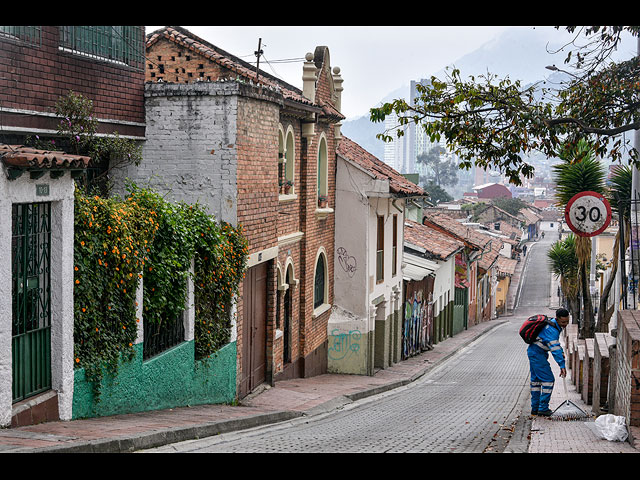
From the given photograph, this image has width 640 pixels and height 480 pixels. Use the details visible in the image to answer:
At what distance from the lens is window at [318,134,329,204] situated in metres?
17.9

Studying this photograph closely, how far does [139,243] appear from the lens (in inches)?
349

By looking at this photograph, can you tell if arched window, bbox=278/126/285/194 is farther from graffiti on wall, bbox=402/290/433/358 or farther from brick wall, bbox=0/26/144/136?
graffiti on wall, bbox=402/290/433/358

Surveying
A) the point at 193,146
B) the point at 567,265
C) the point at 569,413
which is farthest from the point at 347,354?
the point at 567,265

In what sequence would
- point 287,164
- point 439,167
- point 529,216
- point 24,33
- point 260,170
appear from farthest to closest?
1. point 439,167
2. point 529,216
3. point 287,164
4. point 260,170
5. point 24,33

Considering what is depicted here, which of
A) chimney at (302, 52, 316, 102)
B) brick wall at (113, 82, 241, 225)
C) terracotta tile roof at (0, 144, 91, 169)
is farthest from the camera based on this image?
chimney at (302, 52, 316, 102)

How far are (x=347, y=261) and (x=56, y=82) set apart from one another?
34.7ft

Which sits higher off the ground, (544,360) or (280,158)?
(280,158)

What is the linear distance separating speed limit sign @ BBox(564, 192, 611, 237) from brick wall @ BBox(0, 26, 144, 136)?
6.80 metres

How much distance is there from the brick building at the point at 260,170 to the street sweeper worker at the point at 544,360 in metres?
4.56

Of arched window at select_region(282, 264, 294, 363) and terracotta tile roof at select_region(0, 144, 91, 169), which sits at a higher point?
terracotta tile roof at select_region(0, 144, 91, 169)

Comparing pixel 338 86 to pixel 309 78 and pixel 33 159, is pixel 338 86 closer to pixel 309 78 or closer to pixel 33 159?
pixel 309 78

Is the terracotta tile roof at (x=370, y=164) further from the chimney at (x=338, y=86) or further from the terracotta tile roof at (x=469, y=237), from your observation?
the terracotta tile roof at (x=469, y=237)

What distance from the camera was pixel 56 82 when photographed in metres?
A: 10.1

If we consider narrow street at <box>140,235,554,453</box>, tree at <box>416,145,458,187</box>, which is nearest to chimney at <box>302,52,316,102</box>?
narrow street at <box>140,235,554,453</box>
